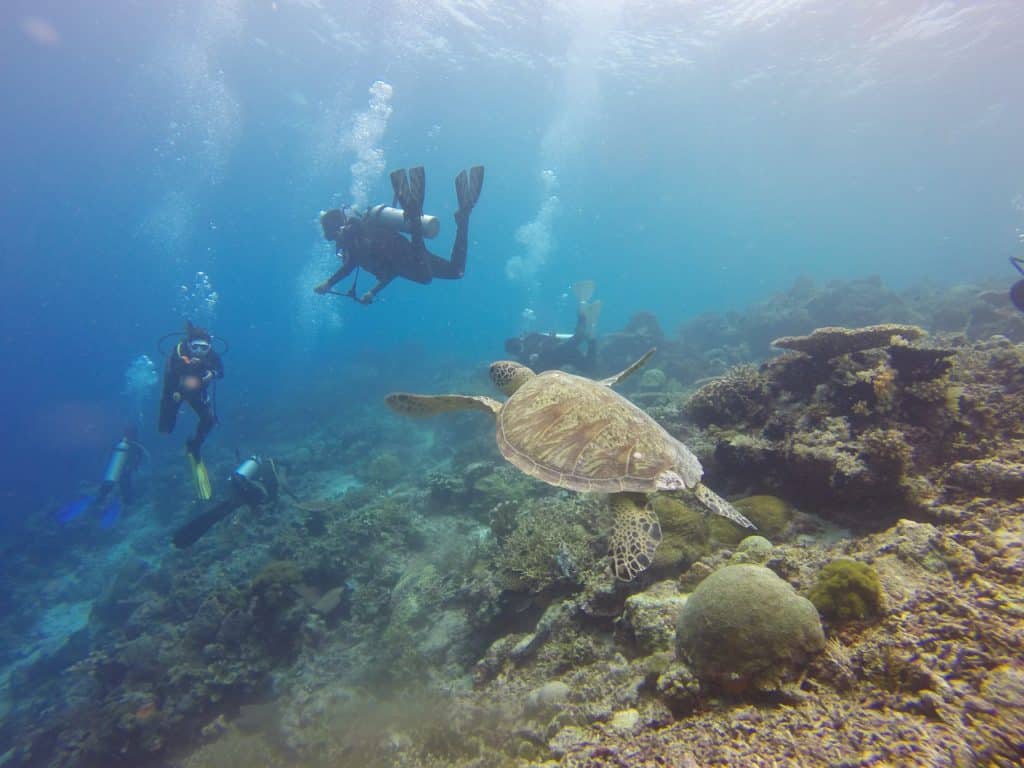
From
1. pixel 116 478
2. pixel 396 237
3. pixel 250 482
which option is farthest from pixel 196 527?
pixel 396 237

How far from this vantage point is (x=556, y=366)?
488 inches

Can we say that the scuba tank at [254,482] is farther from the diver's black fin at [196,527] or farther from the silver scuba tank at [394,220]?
the silver scuba tank at [394,220]

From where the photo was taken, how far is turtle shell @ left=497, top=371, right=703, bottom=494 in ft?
10.7

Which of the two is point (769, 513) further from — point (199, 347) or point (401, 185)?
point (199, 347)

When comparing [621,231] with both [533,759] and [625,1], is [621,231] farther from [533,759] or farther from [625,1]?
[533,759]

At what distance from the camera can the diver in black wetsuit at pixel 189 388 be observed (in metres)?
9.36

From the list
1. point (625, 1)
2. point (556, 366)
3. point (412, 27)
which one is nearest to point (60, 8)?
point (412, 27)

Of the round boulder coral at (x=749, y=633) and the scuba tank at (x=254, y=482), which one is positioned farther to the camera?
the scuba tank at (x=254, y=482)

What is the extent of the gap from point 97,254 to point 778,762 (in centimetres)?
10934

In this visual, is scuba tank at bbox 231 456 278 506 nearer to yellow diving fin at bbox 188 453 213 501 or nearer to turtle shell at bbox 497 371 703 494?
yellow diving fin at bbox 188 453 213 501

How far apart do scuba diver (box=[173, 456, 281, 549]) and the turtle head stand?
23.9 feet

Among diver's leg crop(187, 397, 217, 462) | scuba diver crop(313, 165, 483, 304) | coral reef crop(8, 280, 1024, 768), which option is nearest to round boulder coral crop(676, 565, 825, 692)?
coral reef crop(8, 280, 1024, 768)

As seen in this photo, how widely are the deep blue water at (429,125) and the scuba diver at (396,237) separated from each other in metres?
12.7

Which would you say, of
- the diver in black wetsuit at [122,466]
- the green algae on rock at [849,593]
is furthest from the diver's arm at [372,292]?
the diver in black wetsuit at [122,466]
